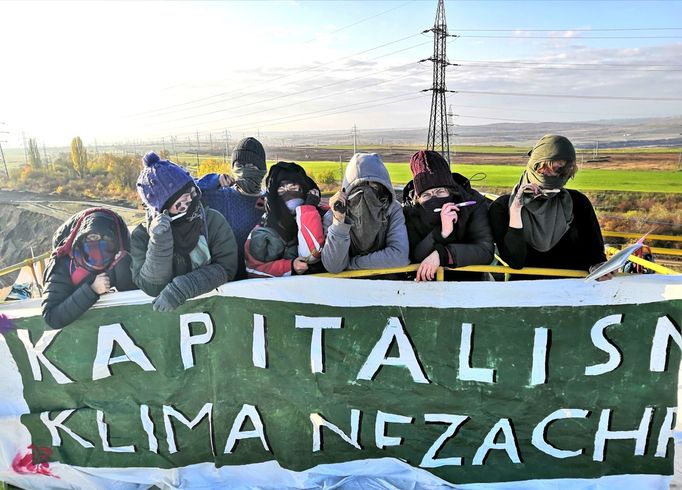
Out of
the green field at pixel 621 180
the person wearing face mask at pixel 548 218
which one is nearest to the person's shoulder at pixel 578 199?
the person wearing face mask at pixel 548 218

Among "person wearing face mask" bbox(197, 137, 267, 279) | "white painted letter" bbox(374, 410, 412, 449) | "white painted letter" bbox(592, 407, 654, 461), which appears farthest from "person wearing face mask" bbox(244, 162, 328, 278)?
"white painted letter" bbox(592, 407, 654, 461)

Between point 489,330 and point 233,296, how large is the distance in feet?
5.29

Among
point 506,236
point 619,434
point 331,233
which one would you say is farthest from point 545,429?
point 331,233

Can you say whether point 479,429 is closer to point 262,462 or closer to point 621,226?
point 262,462

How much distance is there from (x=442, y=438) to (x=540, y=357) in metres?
0.82

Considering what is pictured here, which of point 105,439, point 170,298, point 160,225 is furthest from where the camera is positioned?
point 105,439

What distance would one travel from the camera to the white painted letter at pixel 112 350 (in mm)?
3000

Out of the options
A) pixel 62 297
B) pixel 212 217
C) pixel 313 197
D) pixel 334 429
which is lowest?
pixel 334 429

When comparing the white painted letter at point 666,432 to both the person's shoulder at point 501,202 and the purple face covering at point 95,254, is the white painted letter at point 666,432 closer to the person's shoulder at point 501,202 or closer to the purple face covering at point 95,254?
the person's shoulder at point 501,202

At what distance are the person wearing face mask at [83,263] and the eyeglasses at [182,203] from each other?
18.2 inches

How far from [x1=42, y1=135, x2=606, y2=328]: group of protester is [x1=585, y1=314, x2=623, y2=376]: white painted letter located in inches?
14.0

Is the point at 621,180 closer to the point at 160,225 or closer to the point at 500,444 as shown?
the point at 500,444

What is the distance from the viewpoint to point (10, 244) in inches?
1881

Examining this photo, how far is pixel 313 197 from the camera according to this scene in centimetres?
303
